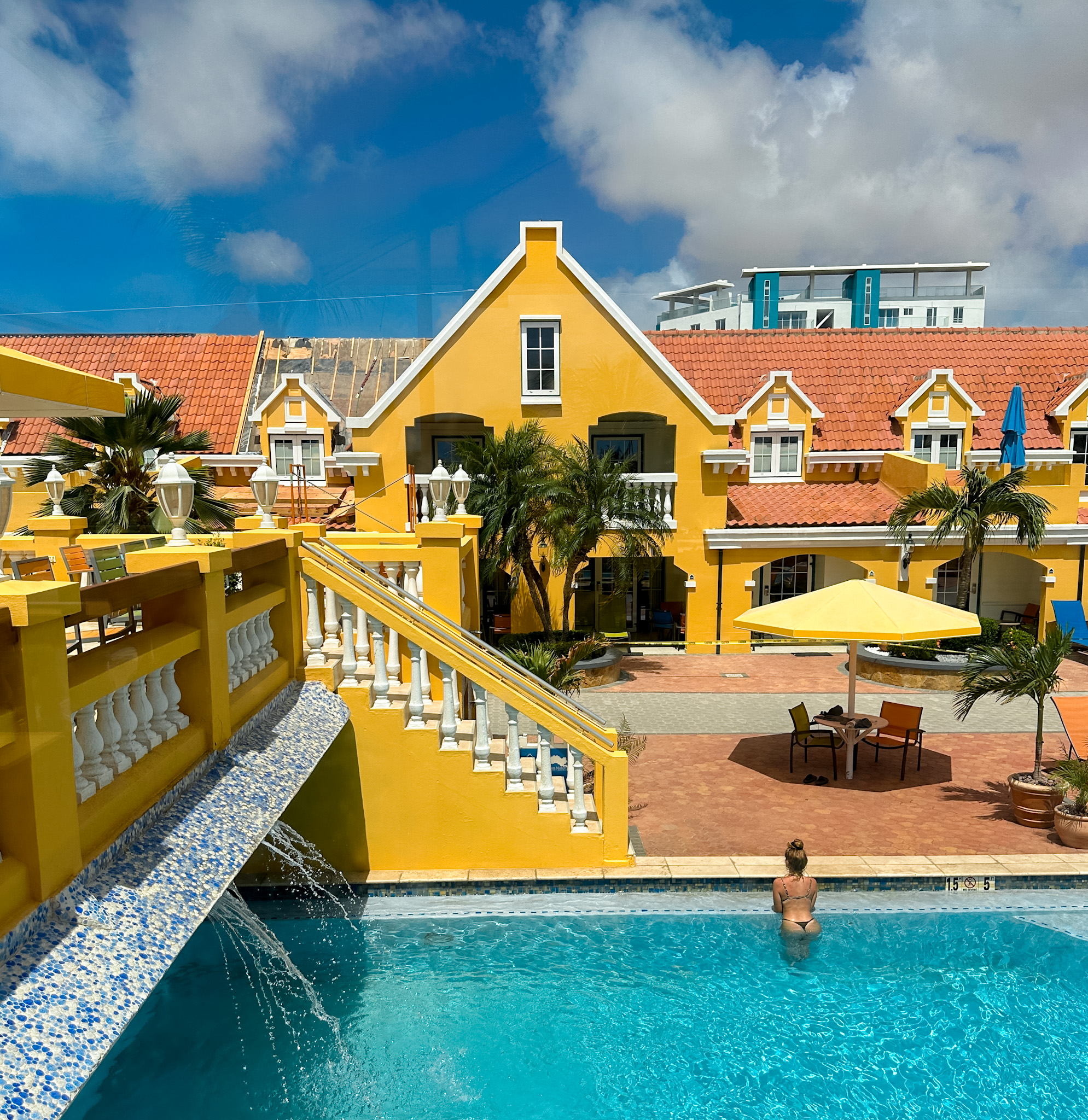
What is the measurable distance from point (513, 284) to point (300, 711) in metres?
17.5

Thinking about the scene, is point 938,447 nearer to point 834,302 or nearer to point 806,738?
point 806,738

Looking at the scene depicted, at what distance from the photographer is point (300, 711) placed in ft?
27.4

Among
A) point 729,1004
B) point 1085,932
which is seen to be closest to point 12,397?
point 729,1004

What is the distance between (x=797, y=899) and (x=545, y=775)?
2816 mm

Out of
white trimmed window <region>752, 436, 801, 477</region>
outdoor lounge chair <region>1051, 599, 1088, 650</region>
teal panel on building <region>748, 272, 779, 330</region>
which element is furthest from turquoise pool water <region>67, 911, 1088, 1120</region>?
teal panel on building <region>748, 272, 779, 330</region>

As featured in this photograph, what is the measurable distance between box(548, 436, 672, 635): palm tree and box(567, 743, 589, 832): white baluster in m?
10.6

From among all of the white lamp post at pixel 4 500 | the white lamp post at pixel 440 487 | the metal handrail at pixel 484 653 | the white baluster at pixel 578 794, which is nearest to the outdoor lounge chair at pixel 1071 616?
the white lamp post at pixel 440 487

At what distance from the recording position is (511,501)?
20.2m

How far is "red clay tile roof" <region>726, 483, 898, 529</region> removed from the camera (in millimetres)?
24094

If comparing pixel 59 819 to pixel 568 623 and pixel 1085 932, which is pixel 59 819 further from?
pixel 568 623

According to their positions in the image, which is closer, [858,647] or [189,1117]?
[189,1117]

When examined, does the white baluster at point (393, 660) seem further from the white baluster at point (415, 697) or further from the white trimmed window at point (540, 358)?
the white trimmed window at point (540, 358)

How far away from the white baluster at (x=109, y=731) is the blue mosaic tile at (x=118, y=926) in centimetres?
40

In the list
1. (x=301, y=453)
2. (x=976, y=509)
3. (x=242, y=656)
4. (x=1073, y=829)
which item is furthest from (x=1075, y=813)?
(x=301, y=453)
